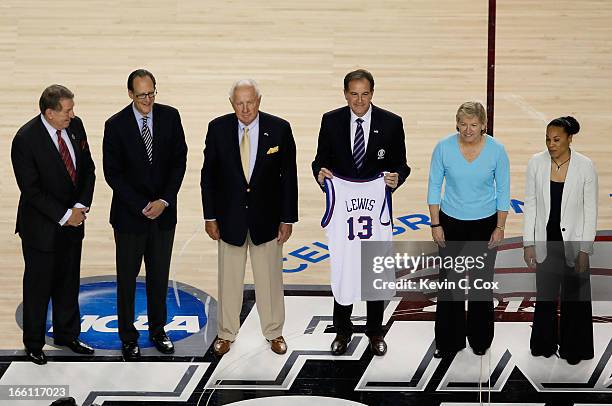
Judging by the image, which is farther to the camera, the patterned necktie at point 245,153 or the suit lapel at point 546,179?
the patterned necktie at point 245,153

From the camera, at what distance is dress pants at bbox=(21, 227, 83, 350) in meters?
6.87

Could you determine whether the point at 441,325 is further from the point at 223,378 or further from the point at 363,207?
the point at 223,378

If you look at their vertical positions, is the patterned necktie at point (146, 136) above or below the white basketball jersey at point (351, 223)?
above

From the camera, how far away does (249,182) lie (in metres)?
6.83

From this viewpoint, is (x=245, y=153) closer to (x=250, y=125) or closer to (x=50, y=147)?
(x=250, y=125)

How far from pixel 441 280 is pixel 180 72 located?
4183mm

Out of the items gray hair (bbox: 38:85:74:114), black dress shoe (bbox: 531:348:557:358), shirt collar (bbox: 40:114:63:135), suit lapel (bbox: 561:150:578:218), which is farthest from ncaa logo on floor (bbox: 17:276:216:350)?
suit lapel (bbox: 561:150:578:218)

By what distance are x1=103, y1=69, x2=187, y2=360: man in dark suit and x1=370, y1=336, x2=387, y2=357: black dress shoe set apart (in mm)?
1243

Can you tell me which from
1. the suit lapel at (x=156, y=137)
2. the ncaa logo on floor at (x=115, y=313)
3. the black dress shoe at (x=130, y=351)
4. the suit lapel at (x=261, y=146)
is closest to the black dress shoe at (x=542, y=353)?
the suit lapel at (x=261, y=146)

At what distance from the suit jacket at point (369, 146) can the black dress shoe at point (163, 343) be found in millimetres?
1391

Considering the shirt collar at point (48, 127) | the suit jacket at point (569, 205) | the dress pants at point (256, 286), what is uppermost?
the shirt collar at point (48, 127)

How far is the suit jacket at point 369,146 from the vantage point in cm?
681

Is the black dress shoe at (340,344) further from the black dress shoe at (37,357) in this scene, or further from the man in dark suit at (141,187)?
the black dress shoe at (37,357)

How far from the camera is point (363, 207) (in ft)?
22.7
